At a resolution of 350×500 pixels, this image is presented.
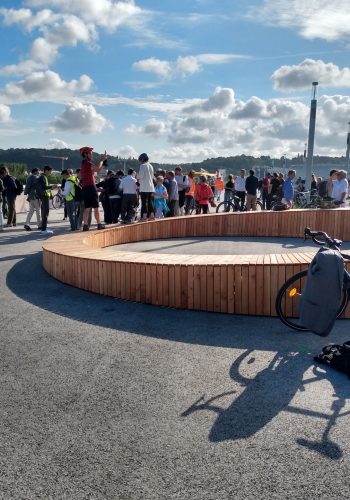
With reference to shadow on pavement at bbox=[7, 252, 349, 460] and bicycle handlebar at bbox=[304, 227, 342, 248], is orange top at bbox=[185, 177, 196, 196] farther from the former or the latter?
bicycle handlebar at bbox=[304, 227, 342, 248]

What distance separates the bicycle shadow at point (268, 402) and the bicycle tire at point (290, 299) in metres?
0.83

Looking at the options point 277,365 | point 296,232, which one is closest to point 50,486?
point 277,365

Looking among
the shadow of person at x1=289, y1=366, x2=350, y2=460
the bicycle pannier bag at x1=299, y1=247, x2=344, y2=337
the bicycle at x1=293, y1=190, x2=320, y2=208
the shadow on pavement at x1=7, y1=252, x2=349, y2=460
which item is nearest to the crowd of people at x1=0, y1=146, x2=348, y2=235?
the bicycle at x1=293, y1=190, x2=320, y2=208

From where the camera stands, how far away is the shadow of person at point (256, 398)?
3.36m

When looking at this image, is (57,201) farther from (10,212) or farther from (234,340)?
(234,340)

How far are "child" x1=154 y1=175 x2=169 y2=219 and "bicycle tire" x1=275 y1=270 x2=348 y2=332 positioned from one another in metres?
9.43

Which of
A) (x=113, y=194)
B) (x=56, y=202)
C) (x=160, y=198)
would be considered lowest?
(x=56, y=202)

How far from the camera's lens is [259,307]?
20.4 ft

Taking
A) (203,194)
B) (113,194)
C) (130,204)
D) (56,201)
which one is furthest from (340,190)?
(56,201)

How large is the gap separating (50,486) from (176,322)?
3.25 meters

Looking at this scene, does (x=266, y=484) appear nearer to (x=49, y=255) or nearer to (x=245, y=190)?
(x=49, y=255)

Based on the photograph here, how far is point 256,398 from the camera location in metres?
3.82

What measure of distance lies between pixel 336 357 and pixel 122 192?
11032mm

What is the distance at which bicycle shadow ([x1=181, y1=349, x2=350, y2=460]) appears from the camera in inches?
128
